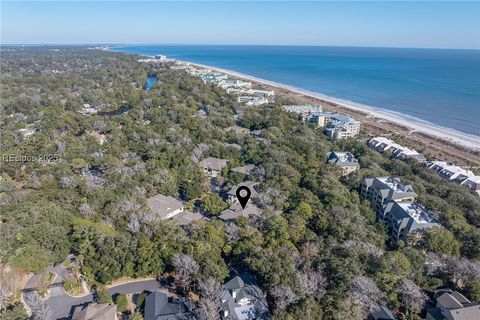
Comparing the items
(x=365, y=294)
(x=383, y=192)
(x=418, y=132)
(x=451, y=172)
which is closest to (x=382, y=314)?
(x=365, y=294)

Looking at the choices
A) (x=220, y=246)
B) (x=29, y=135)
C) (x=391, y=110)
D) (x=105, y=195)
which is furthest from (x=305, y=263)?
(x=391, y=110)

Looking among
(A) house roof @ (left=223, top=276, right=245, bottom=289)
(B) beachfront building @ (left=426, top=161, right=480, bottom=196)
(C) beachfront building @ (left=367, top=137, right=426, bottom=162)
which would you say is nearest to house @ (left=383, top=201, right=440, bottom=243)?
(B) beachfront building @ (left=426, top=161, right=480, bottom=196)

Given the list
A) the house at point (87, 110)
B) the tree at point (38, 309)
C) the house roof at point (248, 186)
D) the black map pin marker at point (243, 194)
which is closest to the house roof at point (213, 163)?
the house roof at point (248, 186)

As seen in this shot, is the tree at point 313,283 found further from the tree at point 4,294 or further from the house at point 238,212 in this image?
the tree at point 4,294

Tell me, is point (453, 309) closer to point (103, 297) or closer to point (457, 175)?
point (103, 297)

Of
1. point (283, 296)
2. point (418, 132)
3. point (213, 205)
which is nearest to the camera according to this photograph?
point (283, 296)
